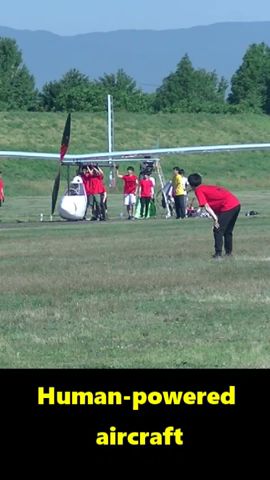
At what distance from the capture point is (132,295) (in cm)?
1916

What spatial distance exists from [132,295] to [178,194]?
24.5 m

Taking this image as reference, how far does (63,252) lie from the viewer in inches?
1100

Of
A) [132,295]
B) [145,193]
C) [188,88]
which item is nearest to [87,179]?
[145,193]

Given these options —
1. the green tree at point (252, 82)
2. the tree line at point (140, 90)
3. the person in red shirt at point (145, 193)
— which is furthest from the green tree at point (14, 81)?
the person in red shirt at point (145, 193)

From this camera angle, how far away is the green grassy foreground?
13969mm

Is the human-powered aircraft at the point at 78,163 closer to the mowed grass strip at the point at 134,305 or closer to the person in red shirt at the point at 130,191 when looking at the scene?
the person in red shirt at the point at 130,191

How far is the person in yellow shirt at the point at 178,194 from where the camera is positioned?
43.3 m

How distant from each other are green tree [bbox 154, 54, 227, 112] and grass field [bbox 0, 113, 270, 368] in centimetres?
7929

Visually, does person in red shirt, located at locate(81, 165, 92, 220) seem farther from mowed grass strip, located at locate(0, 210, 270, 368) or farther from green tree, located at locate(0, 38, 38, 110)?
green tree, located at locate(0, 38, 38, 110)
